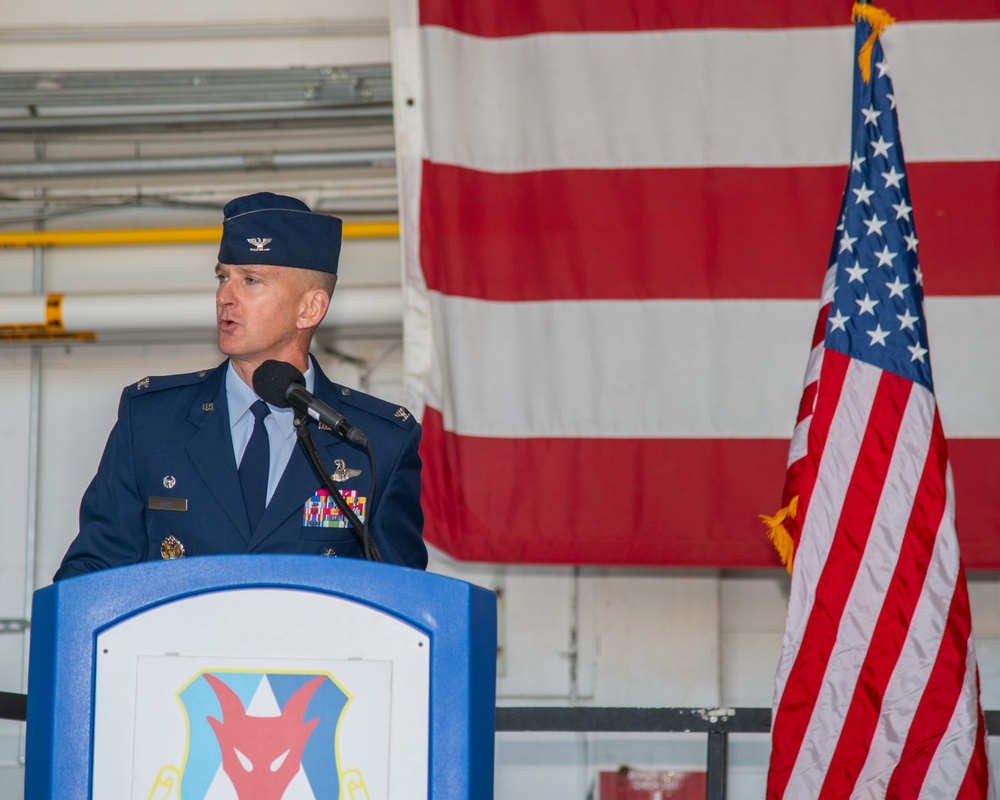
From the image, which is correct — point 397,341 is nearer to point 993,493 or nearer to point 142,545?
point 993,493

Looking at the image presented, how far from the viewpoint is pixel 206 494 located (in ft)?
4.63

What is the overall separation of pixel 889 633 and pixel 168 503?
4.25 feet

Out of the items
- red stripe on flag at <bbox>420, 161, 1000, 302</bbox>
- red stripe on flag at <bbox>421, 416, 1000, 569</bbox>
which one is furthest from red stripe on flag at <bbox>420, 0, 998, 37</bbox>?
red stripe on flag at <bbox>421, 416, 1000, 569</bbox>

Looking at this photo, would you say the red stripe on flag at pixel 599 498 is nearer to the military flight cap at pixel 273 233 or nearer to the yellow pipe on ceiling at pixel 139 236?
the yellow pipe on ceiling at pixel 139 236

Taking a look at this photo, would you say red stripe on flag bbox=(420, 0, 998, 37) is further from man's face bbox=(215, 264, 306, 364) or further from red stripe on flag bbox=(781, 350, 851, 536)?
man's face bbox=(215, 264, 306, 364)

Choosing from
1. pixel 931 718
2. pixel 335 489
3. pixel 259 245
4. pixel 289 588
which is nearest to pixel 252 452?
pixel 259 245

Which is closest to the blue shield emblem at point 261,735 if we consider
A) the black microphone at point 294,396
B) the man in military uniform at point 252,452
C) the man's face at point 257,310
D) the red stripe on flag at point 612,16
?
the black microphone at point 294,396

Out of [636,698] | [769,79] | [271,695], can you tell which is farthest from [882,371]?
[271,695]

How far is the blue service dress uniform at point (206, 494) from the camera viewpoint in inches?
54.4

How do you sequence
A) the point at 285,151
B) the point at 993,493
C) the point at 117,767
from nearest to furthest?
the point at 117,767 < the point at 993,493 < the point at 285,151

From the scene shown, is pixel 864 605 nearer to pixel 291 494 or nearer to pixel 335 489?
pixel 291 494

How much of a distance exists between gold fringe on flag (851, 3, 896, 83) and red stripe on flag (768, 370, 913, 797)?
0.60m

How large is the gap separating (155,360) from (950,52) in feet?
7.04

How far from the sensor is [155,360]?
3145 millimetres
